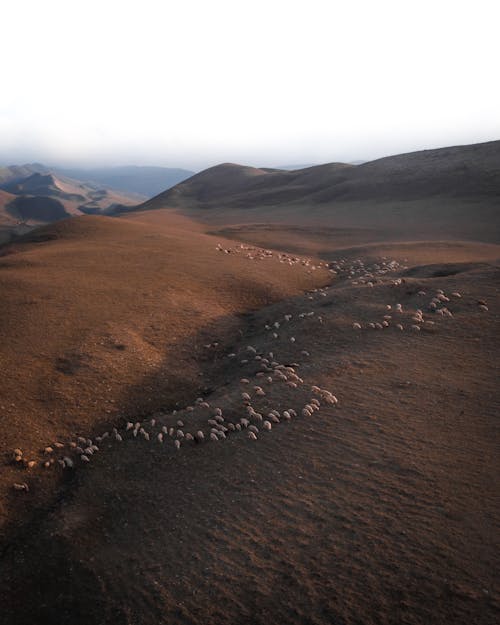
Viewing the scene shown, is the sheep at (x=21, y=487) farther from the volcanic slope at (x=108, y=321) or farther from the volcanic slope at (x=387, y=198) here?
the volcanic slope at (x=387, y=198)

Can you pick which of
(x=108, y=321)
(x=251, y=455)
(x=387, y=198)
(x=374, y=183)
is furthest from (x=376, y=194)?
(x=251, y=455)

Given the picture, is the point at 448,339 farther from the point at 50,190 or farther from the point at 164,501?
the point at 50,190

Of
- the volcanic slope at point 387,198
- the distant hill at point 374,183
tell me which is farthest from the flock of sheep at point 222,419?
the distant hill at point 374,183

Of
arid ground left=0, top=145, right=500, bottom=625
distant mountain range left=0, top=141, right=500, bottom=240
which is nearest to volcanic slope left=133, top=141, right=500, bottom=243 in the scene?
distant mountain range left=0, top=141, right=500, bottom=240

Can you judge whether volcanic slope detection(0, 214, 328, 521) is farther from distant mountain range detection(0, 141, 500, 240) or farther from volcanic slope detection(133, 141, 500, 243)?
distant mountain range detection(0, 141, 500, 240)

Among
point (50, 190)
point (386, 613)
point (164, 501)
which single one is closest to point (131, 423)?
point (164, 501)
